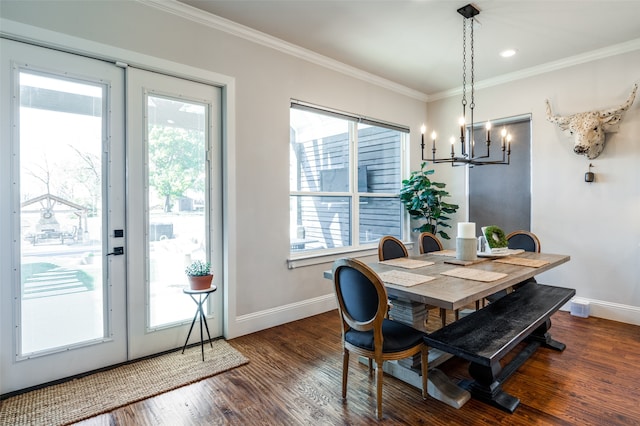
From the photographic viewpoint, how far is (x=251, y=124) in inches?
129

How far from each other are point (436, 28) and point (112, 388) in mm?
3994

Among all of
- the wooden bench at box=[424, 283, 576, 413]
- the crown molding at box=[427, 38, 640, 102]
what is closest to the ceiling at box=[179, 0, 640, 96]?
the crown molding at box=[427, 38, 640, 102]

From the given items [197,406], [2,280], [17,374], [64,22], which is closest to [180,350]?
[197,406]

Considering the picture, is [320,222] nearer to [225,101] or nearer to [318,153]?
[318,153]

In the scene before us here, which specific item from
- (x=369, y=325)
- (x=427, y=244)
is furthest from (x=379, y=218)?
(x=369, y=325)

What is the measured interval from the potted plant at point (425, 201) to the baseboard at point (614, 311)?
5.74 feet

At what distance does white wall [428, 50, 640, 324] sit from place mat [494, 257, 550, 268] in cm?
147

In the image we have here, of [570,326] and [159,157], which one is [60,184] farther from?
[570,326]

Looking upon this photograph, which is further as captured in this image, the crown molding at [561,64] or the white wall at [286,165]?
the crown molding at [561,64]

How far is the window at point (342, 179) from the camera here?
150 inches

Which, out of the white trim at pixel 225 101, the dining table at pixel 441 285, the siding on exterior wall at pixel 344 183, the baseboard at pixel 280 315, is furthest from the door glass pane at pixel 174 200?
the dining table at pixel 441 285

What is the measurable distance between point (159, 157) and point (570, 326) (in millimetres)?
4327

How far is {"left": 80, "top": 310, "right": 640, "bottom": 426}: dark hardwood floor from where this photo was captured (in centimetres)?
199

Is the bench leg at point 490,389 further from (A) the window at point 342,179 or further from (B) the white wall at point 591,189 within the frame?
(B) the white wall at point 591,189
